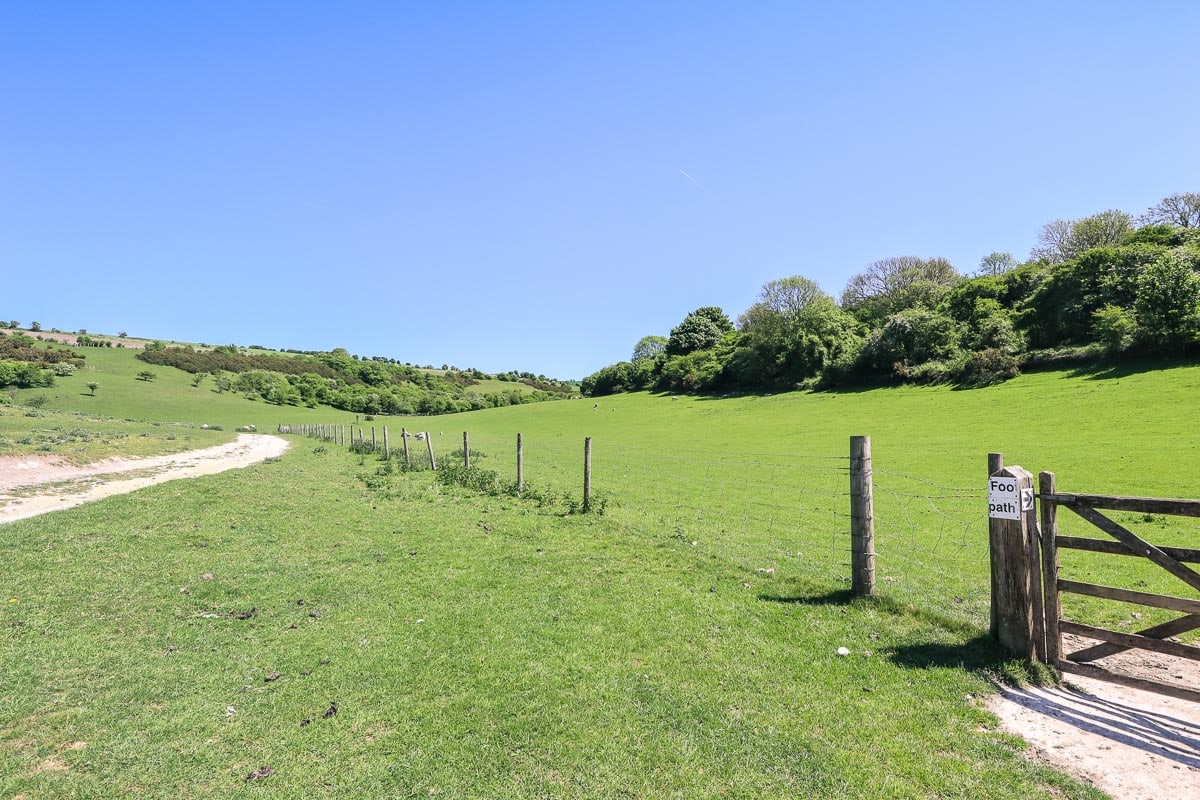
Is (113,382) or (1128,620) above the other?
(113,382)

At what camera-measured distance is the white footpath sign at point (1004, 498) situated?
5348 mm

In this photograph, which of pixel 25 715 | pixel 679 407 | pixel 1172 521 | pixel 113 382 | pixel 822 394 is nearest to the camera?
pixel 25 715

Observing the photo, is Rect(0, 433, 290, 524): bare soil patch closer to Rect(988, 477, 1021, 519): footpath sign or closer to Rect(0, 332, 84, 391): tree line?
Rect(988, 477, 1021, 519): footpath sign

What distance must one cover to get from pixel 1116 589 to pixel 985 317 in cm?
6499

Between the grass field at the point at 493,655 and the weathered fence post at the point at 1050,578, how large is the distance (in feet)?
1.61

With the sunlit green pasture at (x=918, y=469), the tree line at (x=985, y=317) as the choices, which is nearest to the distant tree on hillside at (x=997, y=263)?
the tree line at (x=985, y=317)

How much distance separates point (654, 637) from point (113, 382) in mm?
124993

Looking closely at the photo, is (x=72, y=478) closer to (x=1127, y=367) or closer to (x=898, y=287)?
(x=1127, y=367)

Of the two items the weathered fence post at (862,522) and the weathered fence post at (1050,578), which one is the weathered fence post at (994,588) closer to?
the weathered fence post at (1050,578)

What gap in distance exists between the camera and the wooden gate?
177 inches

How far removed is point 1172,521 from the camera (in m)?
13.1

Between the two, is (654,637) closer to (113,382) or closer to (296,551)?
(296,551)

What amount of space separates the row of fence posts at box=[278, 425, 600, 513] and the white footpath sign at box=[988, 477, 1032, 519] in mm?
8163

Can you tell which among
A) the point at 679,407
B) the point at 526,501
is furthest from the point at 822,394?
the point at 526,501
